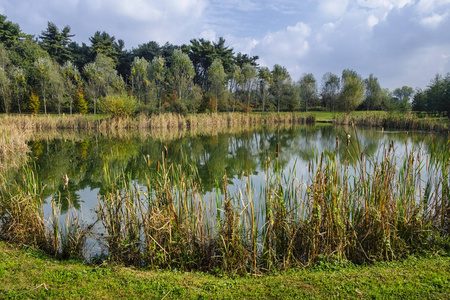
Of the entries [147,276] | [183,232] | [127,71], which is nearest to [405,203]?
[183,232]

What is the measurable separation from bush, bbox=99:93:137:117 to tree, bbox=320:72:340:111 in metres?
32.8

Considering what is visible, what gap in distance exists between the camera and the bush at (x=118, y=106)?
3009 cm

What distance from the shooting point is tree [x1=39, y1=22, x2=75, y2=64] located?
45.8 m

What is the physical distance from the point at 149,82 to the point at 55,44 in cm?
1569

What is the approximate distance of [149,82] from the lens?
44688 millimetres

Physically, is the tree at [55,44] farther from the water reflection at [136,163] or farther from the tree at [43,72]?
the water reflection at [136,163]

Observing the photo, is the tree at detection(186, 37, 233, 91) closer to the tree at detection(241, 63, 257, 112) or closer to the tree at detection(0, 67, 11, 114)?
the tree at detection(241, 63, 257, 112)

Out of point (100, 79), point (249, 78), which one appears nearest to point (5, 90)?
point (100, 79)

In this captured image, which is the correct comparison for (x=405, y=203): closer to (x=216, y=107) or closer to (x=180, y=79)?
(x=216, y=107)

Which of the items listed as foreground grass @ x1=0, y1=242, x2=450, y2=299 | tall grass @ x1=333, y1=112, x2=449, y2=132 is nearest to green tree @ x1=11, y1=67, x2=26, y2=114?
tall grass @ x1=333, y1=112, x2=449, y2=132

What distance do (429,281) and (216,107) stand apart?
129ft

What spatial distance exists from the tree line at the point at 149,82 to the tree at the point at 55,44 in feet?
0.50

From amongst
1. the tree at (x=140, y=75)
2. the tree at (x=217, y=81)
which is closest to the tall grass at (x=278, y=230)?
the tree at (x=217, y=81)

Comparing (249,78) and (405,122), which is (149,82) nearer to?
(249,78)
